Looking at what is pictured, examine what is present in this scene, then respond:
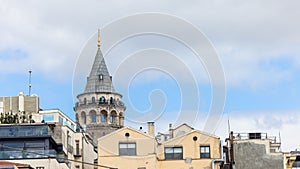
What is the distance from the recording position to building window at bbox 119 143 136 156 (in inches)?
3258

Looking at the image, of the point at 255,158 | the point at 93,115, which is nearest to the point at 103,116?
the point at 93,115

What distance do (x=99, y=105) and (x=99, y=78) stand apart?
587cm

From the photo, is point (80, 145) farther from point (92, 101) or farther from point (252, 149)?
point (92, 101)

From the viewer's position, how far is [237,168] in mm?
78562

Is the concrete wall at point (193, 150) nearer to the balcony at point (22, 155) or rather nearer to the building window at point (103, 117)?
the balcony at point (22, 155)

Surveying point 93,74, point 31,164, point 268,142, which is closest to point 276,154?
point 268,142

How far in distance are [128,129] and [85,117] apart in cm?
7428

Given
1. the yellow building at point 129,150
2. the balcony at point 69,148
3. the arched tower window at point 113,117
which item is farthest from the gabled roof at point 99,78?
the yellow building at point 129,150

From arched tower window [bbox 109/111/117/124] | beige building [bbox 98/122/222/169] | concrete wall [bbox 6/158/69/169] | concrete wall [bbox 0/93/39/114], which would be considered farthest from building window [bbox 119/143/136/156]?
arched tower window [bbox 109/111/117/124]

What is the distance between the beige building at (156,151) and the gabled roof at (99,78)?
70.4 metres

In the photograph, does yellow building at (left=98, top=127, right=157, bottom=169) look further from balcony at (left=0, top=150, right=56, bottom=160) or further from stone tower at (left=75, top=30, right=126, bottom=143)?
stone tower at (left=75, top=30, right=126, bottom=143)

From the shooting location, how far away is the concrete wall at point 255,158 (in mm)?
78062

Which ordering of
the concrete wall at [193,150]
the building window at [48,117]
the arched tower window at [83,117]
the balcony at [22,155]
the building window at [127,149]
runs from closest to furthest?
the balcony at [22,155] → the building window at [127,149] → the concrete wall at [193,150] → the building window at [48,117] → the arched tower window at [83,117]

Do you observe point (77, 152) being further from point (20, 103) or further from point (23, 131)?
point (20, 103)
